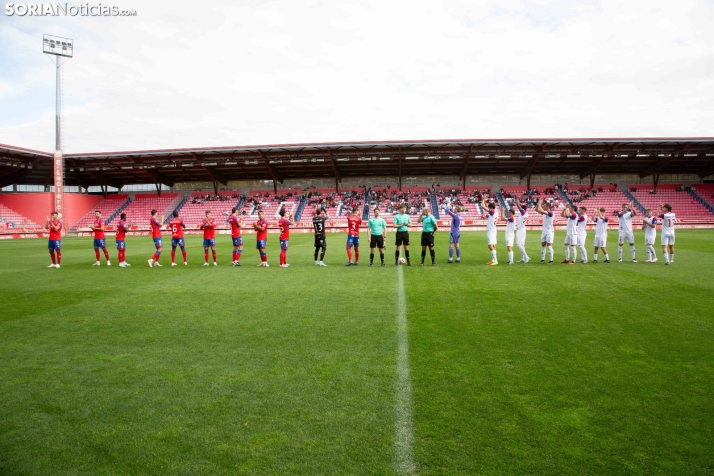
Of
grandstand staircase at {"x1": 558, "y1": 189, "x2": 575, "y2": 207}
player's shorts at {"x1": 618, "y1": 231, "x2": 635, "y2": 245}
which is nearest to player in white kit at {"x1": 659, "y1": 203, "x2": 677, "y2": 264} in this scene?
player's shorts at {"x1": 618, "y1": 231, "x2": 635, "y2": 245}

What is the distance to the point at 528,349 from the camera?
5441 millimetres

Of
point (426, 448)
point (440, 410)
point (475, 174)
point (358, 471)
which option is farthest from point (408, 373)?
point (475, 174)

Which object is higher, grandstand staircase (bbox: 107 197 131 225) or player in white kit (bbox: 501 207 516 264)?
grandstand staircase (bbox: 107 197 131 225)

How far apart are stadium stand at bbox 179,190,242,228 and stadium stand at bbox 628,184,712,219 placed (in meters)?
45.6

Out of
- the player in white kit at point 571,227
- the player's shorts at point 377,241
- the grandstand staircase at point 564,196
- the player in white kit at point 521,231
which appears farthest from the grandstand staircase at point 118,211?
the grandstand staircase at point 564,196

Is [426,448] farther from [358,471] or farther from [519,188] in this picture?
[519,188]

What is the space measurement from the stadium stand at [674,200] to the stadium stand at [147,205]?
53.4 metres

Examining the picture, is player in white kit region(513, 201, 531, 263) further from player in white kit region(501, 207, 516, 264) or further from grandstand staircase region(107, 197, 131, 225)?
grandstand staircase region(107, 197, 131, 225)

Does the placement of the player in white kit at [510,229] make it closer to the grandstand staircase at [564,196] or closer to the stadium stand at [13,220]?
the grandstand staircase at [564,196]

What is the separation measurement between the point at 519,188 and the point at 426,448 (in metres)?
51.2

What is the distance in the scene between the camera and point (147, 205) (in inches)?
2040

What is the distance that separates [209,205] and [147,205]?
7.74 m

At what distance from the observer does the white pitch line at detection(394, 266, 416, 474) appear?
3072 millimetres

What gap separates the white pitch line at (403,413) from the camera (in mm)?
3072
